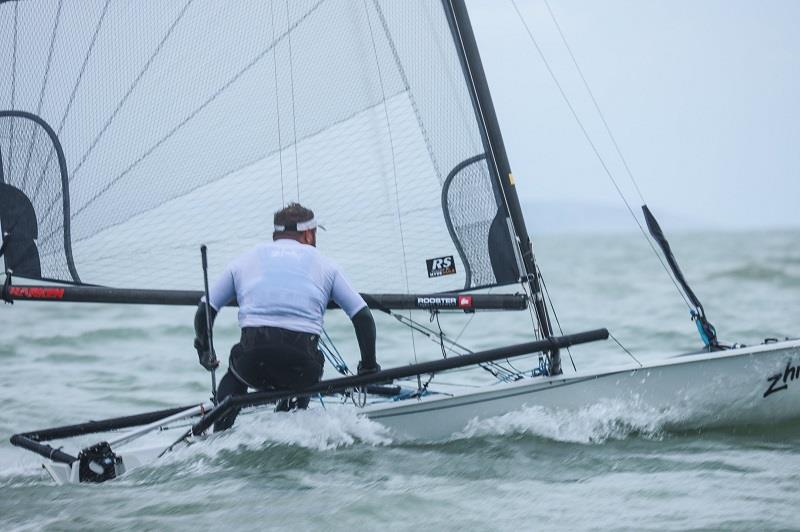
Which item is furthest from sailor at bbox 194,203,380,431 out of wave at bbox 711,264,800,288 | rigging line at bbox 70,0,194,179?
wave at bbox 711,264,800,288

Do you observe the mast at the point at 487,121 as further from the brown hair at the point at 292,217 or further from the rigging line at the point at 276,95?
the brown hair at the point at 292,217

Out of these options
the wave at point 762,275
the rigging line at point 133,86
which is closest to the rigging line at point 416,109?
the rigging line at point 133,86

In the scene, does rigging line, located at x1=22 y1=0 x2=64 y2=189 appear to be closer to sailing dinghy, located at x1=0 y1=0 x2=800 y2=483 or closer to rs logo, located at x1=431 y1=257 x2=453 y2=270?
sailing dinghy, located at x1=0 y1=0 x2=800 y2=483

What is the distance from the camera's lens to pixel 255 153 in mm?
4832

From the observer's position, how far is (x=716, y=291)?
14.1 m

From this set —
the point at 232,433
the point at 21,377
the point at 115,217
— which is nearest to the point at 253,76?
the point at 115,217

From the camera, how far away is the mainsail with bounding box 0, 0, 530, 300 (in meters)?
4.75

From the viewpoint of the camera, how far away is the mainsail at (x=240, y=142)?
4750 mm

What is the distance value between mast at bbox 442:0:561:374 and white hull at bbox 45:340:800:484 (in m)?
0.35

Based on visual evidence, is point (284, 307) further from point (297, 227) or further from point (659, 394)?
point (659, 394)

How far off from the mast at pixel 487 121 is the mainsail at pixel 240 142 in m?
0.02

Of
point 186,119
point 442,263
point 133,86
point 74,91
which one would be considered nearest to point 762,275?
point 442,263

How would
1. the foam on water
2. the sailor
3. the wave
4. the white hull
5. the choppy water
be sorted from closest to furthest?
the choppy water < the sailor < the foam on water < the white hull < the wave

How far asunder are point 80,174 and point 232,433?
133cm
